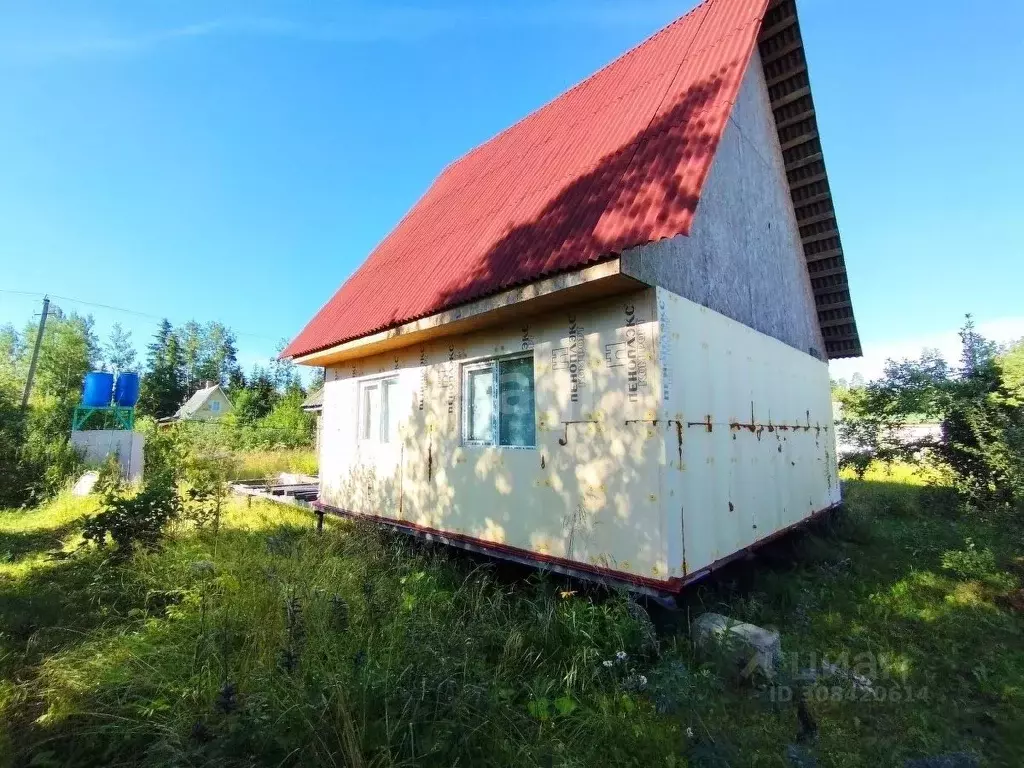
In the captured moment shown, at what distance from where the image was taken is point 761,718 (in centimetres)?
347

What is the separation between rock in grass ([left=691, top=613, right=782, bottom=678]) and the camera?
3.91 meters

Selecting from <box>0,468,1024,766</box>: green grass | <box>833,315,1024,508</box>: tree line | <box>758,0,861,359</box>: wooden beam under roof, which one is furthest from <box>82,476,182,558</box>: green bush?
<box>833,315,1024,508</box>: tree line

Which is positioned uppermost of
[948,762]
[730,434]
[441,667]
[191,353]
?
[191,353]

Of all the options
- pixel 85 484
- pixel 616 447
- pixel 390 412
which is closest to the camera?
pixel 616 447

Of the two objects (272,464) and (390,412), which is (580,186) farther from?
(272,464)

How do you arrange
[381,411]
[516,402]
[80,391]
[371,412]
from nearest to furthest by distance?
[516,402] → [381,411] → [371,412] → [80,391]

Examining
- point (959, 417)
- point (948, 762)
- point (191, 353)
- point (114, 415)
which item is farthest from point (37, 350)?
point (191, 353)

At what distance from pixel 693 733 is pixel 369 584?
8.90ft

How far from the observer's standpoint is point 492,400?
6047mm

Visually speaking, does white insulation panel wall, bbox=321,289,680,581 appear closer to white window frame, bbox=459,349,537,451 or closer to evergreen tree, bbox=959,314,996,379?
white window frame, bbox=459,349,537,451

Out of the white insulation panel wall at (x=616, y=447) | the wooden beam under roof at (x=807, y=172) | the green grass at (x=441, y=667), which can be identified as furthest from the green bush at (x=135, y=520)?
the wooden beam under roof at (x=807, y=172)

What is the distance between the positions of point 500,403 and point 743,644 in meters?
3.45

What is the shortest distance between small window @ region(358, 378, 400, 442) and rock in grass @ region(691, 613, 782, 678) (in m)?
4.94

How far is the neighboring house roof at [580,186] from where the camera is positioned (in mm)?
4535
